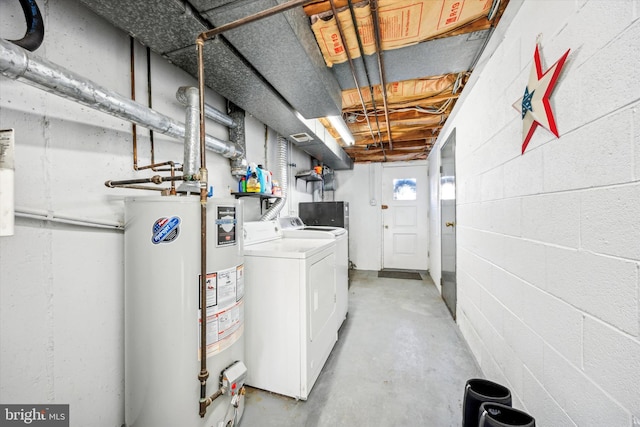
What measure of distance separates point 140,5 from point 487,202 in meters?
2.18

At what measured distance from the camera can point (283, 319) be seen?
5.04 ft

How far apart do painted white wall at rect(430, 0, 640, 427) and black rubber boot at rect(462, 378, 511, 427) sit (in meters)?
0.14

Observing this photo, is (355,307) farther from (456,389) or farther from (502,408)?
(502,408)

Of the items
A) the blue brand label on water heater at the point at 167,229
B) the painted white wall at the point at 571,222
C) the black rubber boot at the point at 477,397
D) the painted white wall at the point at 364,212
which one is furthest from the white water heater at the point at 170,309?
the painted white wall at the point at 364,212

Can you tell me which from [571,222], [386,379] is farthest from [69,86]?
[386,379]

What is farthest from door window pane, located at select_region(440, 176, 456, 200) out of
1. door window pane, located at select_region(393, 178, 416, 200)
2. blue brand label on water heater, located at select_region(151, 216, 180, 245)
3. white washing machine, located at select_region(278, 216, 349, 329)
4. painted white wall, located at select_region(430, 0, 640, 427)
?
blue brand label on water heater, located at select_region(151, 216, 180, 245)

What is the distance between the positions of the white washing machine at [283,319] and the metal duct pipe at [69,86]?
0.93 metres

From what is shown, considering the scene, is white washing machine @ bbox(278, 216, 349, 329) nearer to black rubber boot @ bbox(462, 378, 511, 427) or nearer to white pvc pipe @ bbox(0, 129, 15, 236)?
black rubber boot @ bbox(462, 378, 511, 427)

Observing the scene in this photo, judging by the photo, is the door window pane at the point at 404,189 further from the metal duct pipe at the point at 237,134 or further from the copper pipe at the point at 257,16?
the copper pipe at the point at 257,16

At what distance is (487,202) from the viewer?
66.1 inches

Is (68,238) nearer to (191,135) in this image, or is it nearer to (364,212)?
(191,135)

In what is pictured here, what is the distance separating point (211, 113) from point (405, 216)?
4.26m

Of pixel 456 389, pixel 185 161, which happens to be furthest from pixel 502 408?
pixel 185 161

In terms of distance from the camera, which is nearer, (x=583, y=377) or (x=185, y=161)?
(x=583, y=377)
